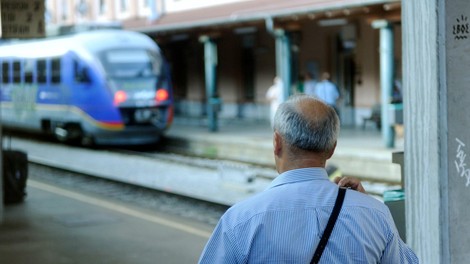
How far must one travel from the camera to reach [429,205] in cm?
468

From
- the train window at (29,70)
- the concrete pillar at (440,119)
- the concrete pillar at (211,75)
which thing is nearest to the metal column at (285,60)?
the concrete pillar at (211,75)

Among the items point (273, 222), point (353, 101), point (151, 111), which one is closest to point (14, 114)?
point (151, 111)

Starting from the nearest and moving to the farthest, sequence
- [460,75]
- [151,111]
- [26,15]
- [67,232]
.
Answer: [460,75], [67,232], [26,15], [151,111]

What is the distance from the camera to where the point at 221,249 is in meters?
2.71

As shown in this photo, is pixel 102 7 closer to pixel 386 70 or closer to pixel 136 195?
pixel 386 70

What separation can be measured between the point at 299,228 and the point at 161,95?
→ 752 inches

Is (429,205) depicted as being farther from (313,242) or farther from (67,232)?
(67,232)

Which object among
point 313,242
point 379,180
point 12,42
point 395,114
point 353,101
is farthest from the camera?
point 12,42

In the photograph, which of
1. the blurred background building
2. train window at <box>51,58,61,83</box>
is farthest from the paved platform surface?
train window at <box>51,58,61,83</box>

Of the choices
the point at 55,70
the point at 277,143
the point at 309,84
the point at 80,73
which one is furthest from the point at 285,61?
the point at 277,143

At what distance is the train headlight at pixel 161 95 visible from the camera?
846 inches

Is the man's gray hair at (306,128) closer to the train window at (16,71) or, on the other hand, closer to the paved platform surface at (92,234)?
the paved platform surface at (92,234)

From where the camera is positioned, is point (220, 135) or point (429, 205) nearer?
point (429, 205)

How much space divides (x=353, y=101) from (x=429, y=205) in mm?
19921
